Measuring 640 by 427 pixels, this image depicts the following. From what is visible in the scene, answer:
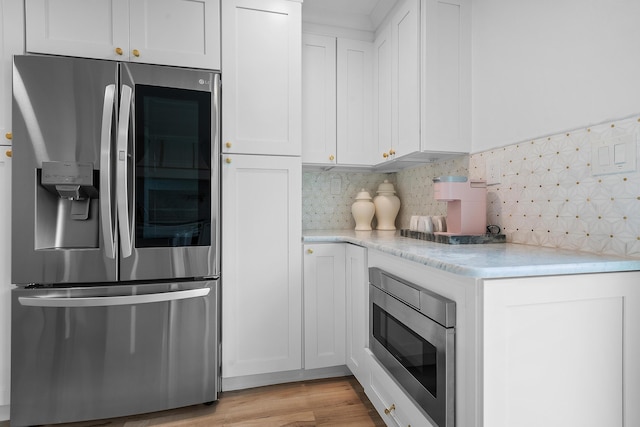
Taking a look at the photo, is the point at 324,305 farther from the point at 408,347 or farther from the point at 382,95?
the point at 382,95

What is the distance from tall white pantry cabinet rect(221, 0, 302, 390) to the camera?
1.88m

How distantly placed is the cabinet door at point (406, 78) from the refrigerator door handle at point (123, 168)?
1487 millimetres

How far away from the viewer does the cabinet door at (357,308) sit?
1.79 metres

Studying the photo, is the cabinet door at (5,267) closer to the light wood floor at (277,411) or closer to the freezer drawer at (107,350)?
the freezer drawer at (107,350)

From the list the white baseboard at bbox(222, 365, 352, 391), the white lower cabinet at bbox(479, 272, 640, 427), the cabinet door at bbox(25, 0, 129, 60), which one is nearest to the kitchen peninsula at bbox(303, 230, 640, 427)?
the white lower cabinet at bbox(479, 272, 640, 427)

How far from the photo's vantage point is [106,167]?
5.06 ft

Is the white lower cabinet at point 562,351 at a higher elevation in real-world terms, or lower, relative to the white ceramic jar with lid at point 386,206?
lower

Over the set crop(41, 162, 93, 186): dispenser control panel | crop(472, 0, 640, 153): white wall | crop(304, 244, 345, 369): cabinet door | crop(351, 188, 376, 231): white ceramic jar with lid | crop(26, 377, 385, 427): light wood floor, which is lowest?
crop(26, 377, 385, 427): light wood floor

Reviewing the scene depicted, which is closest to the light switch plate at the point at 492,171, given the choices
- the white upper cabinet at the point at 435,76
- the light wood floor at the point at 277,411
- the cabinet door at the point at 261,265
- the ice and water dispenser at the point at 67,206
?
the white upper cabinet at the point at 435,76

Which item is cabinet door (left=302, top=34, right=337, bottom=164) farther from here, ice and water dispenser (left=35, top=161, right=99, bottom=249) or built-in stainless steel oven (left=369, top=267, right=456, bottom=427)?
ice and water dispenser (left=35, top=161, right=99, bottom=249)

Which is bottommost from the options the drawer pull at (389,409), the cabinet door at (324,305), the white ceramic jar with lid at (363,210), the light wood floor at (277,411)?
the light wood floor at (277,411)

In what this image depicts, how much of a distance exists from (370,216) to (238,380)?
55.6 inches

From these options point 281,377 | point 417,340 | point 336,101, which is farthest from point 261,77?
point 281,377

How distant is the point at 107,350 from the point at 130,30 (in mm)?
1623
